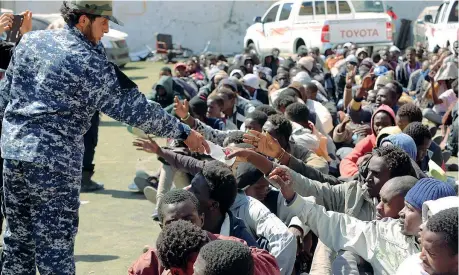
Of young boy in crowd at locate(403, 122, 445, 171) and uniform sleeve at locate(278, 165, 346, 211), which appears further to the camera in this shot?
young boy in crowd at locate(403, 122, 445, 171)

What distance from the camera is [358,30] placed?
2031 centimetres

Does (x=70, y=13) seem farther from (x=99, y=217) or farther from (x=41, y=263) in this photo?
(x=99, y=217)

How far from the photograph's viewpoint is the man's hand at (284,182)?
4180 mm

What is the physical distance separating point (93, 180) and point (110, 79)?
515cm

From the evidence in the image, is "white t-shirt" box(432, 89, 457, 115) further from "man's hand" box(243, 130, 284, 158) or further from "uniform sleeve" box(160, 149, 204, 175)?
"man's hand" box(243, 130, 284, 158)

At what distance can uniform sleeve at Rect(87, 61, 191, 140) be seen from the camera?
4109 millimetres

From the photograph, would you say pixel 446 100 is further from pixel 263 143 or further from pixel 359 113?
pixel 263 143

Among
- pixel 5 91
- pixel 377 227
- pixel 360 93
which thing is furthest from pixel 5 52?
pixel 360 93

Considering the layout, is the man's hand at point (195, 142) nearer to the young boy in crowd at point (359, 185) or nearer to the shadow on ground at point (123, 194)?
the young boy in crowd at point (359, 185)

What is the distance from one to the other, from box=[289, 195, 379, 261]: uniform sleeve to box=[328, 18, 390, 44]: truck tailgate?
16560 millimetres

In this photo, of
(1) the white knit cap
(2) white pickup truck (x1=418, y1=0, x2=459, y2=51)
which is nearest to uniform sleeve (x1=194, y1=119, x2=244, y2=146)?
(1) the white knit cap

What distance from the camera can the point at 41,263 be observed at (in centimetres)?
415

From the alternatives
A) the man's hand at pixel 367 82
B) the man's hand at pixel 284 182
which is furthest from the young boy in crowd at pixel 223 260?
the man's hand at pixel 367 82

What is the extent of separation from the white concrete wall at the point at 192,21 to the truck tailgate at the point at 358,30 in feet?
34.5
